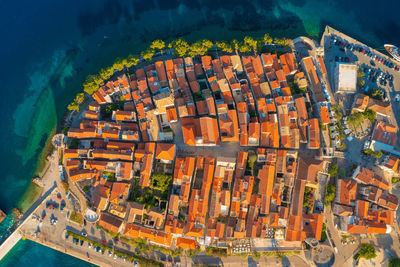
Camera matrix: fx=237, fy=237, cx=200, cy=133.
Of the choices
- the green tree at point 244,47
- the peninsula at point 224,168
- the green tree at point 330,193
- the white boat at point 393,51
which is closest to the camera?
the peninsula at point 224,168

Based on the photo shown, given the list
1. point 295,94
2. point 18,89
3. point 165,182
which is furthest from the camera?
point 18,89

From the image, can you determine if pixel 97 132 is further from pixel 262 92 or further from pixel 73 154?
pixel 262 92

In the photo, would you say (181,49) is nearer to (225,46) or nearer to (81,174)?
(225,46)

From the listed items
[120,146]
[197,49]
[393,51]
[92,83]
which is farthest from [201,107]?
[393,51]

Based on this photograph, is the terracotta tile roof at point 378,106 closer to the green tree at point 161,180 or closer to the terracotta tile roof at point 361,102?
the terracotta tile roof at point 361,102

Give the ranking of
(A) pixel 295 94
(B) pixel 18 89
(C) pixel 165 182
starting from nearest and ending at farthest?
1. (C) pixel 165 182
2. (A) pixel 295 94
3. (B) pixel 18 89

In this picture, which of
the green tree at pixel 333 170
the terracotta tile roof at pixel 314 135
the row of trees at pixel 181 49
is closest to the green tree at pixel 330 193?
the green tree at pixel 333 170

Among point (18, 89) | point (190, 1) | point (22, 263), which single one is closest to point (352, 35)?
point (190, 1)
